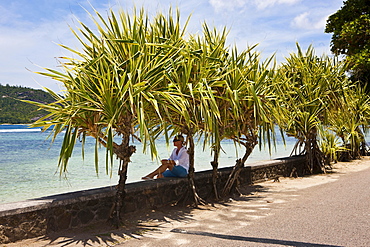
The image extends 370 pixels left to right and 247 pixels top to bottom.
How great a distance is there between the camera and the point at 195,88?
512 cm

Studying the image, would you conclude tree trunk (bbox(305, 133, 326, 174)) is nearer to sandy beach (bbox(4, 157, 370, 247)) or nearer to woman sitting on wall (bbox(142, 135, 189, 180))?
sandy beach (bbox(4, 157, 370, 247))

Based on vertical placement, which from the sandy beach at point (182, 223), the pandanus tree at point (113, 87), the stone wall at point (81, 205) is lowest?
the sandy beach at point (182, 223)

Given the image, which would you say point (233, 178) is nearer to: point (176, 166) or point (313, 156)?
point (176, 166)

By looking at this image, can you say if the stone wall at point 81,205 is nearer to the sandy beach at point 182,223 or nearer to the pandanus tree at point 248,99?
the sandy beach at point 182,223

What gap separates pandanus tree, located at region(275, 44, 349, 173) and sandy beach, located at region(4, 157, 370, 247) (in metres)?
2.15

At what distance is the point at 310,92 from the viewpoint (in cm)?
912

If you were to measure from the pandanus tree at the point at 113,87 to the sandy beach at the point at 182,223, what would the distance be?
0.40 m

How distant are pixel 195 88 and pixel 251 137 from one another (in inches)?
96.0

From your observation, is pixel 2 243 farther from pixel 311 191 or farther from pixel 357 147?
pixel 357 147

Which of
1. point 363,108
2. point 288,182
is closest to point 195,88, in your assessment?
point 288,182

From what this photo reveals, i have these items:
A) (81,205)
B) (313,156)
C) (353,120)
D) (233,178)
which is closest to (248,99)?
(233,178)

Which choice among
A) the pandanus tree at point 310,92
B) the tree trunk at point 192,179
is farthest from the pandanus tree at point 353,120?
the tree trunk at point 192,179

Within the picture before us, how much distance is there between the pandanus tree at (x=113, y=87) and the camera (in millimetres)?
4246

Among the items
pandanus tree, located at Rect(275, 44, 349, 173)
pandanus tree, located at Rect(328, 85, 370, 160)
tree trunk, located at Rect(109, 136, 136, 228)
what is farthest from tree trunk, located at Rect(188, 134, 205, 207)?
pandanus tree, located at Rect(328, 85, 370, 160)
